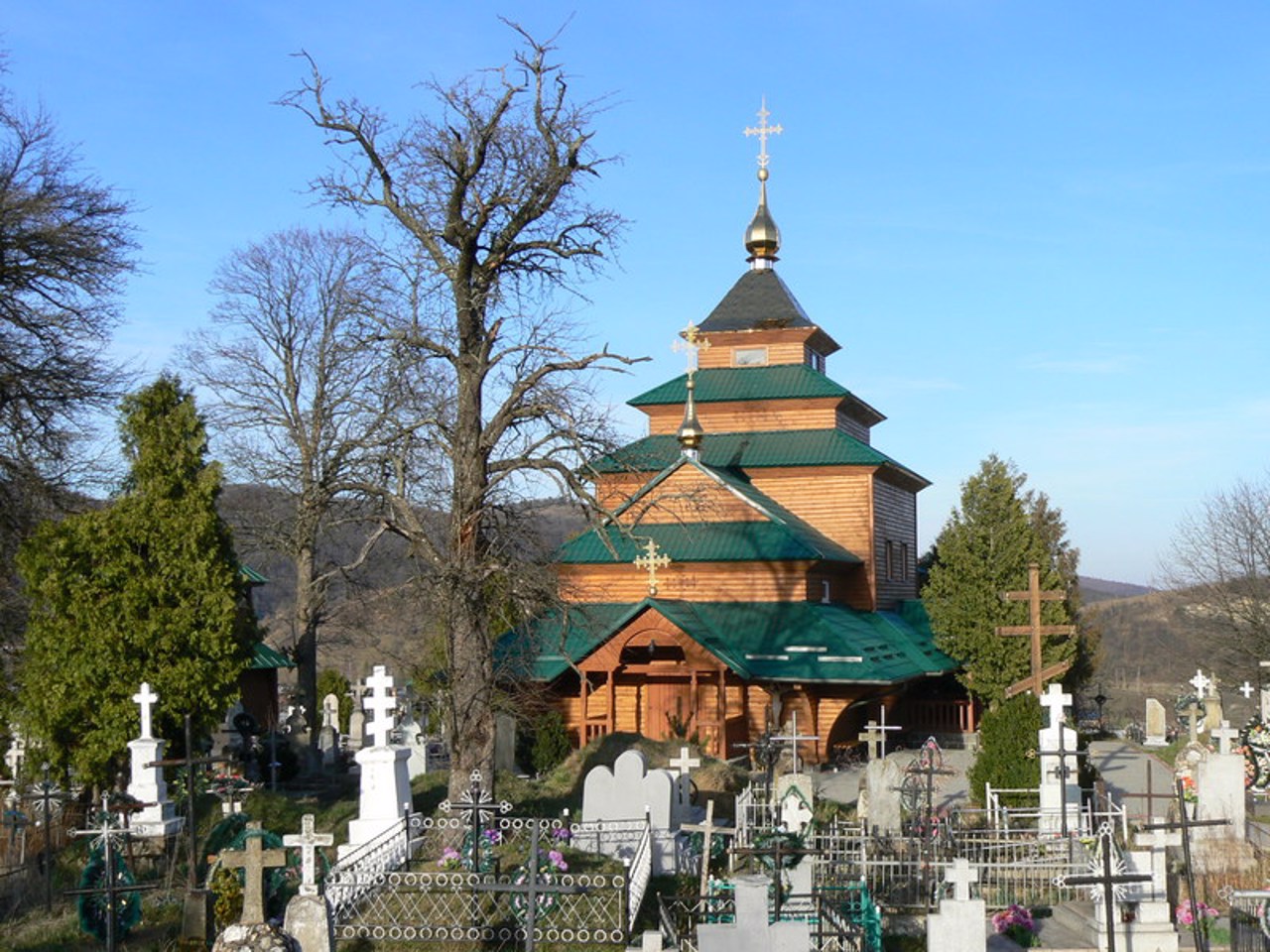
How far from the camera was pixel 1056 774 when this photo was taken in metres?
19.2

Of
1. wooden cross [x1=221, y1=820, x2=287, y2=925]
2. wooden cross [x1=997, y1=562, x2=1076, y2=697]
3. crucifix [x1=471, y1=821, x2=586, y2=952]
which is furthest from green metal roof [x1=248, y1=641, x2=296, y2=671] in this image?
wooden cross [x1=221, y1=820, x2=287, y2=925]

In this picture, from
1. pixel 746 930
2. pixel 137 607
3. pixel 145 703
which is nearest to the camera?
pixel 746 930

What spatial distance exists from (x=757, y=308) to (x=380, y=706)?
81.1 feet

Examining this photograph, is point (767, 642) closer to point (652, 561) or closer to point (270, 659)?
point (652, 561)

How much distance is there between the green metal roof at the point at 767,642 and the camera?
27.4m

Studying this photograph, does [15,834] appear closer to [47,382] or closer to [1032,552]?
[47,382]

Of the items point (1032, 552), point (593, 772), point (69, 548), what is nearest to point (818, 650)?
point (1032, 552)

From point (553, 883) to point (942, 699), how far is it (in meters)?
25.4

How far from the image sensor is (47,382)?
21.6 metres

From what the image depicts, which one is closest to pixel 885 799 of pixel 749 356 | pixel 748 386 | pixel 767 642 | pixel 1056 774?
pixel 1056 774

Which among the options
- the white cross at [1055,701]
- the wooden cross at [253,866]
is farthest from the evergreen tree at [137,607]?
the white cross at [1055,701]

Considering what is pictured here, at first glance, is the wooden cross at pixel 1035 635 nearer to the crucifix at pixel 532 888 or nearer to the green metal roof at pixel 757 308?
the crucifix at pixel 532 888

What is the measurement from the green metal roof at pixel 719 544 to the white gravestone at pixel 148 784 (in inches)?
528

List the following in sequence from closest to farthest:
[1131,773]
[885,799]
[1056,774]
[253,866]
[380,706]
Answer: [253,866] < [380,706] < [885,799] < [1056,774] < [1131,773]
